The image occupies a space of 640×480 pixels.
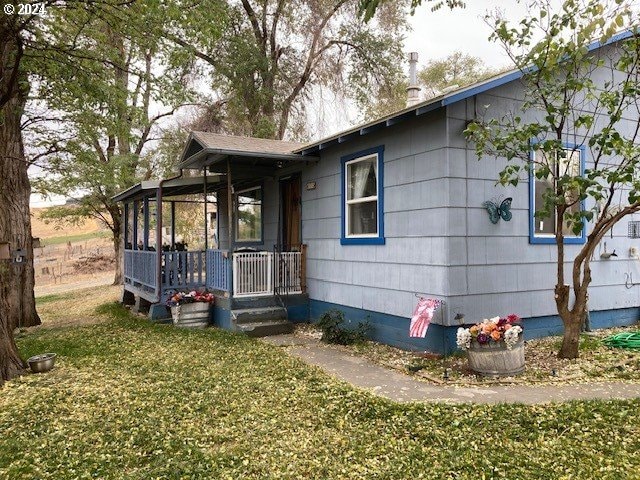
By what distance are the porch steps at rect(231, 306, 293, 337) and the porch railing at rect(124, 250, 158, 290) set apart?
230 cm

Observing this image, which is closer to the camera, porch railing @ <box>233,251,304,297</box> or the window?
porch railing @ <box>233,251,304,297</box>

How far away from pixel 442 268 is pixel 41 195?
12.8m

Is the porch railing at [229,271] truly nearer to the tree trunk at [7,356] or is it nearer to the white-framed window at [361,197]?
the white-framed window at [361,197]

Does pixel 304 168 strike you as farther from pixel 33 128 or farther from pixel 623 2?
pixel 33 128

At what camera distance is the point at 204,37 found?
757 cm

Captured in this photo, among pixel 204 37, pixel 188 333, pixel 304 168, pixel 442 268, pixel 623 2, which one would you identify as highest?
Answer: pixel 204 37

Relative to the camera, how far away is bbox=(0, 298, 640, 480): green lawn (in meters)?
2.91

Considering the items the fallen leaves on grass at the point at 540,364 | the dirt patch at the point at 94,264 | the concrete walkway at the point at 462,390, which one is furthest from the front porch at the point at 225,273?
the dirt patch at the point at 94,264

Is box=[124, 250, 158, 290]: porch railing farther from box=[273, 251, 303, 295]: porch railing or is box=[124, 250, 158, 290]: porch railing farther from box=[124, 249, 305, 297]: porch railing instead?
box=[273, 251, 303, 295]: porch railing

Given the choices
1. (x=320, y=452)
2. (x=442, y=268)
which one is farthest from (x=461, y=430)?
(x=442, y=268)

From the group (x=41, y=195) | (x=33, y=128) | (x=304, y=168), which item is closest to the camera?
(x=304, y=168)

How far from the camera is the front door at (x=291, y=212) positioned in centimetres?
902

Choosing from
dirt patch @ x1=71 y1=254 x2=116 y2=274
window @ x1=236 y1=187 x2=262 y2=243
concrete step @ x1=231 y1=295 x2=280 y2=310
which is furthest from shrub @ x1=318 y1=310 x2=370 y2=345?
dirt patch @ x1=71 y1=254 x2=116 y2=274

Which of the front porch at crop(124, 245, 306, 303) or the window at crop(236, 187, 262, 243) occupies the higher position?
the window at crop(236, 187, 262, 243)
